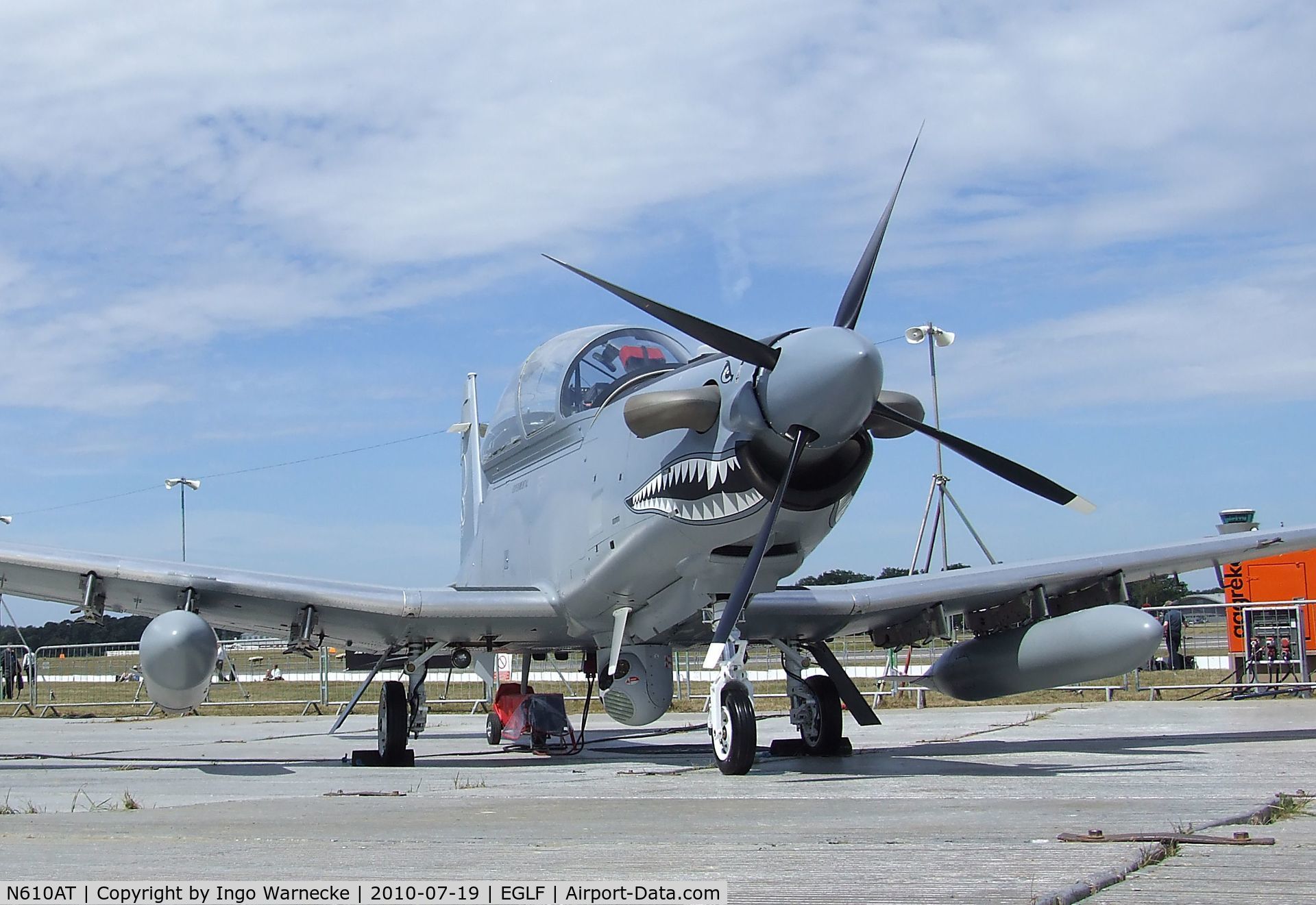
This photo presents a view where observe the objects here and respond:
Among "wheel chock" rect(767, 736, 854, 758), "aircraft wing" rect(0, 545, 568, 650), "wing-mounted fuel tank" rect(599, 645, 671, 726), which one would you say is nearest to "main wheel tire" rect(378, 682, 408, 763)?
"aircraft wing" rect(0, 545, 568, 650)

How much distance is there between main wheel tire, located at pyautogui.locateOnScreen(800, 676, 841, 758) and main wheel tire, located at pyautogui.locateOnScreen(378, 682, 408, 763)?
3.97 metres

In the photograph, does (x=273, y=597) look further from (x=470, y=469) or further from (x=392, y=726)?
(x=470, y=469)

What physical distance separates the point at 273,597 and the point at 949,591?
21.7 ft

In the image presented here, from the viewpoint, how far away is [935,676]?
1378 centimetres

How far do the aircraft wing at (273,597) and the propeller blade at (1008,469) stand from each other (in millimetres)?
4410

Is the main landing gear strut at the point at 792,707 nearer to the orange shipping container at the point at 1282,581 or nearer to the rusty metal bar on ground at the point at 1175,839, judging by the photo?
the rusty metal bar on ground at the point at 1175,839

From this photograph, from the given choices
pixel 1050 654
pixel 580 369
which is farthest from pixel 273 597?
pixel 1050 654

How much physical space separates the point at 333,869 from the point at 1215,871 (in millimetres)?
2950

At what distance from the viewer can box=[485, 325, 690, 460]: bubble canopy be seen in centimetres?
1201

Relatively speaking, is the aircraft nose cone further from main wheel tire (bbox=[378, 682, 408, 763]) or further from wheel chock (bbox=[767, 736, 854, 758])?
main wheel tire (bbox=[378, 682, 408, 763])

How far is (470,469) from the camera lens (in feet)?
58.4

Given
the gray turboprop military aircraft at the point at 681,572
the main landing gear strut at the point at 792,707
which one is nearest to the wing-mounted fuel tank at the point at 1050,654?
the gray turboprop military aircraft at the point at 681,572

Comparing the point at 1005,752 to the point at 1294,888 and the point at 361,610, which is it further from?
the point at 1294,888

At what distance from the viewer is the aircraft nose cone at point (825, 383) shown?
8.47 m
